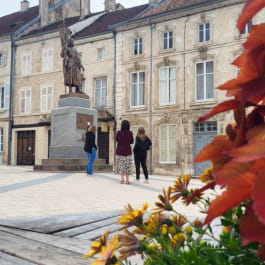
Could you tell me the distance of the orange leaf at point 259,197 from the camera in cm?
33

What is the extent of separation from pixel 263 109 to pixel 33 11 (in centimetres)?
3280

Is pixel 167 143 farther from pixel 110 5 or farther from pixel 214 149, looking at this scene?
pixel 214 149

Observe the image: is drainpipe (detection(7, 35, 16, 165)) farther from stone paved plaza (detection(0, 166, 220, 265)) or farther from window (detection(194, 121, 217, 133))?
stone paved plaza (detection(0, 166, 220, 265))

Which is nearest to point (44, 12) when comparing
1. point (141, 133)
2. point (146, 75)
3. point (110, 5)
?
point (110, 5)

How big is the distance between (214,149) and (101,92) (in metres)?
22.3

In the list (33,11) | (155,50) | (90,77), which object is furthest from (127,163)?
(33,11)

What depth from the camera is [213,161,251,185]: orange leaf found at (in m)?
0.38

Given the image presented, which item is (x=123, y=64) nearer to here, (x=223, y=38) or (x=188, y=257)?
(x=223, y=38)

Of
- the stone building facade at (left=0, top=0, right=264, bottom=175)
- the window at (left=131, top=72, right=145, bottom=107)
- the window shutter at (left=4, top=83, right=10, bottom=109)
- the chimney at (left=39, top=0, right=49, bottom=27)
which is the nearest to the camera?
the stone building facade at (left=0, top=0, right=264, bottom=175)

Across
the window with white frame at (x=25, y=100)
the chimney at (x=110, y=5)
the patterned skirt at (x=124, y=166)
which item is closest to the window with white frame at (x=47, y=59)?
the window with white frame at (x=25, y=100)

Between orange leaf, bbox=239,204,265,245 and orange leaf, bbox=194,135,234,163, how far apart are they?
0.33 ft

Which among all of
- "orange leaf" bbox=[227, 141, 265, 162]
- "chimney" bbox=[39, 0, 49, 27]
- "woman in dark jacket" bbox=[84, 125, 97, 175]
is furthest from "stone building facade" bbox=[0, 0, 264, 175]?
"orange leaf" bbox=[227, 141, 265, 162]

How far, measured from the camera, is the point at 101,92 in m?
22.5

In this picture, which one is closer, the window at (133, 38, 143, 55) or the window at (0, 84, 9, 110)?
the window at (133, 38, 143, 55)
